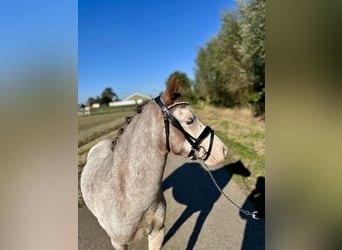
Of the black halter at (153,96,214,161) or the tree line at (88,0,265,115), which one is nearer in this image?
the black halter at (153,96,214,161)

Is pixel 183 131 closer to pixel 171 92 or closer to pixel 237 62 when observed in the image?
pixel 171 92

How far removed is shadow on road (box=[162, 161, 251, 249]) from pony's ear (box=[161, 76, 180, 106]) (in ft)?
6.50

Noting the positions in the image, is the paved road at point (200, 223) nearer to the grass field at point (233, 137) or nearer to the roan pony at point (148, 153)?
the grass field at point (233, 137)

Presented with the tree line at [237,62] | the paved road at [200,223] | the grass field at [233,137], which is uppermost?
the tree line at [237,62]

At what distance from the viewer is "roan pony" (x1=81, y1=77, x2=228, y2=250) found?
156cm

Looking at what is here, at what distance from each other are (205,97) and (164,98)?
755 inches

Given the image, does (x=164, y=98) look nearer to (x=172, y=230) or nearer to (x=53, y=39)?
(x=53, y=39)

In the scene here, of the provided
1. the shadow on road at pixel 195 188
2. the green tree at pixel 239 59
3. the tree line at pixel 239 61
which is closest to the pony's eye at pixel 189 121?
the shadow on road at pixel 195 188

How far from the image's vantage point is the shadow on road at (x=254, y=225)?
2.64 meters

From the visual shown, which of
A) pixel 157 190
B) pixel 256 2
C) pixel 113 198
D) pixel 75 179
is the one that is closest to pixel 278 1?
pixel 75 179

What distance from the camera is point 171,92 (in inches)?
61.0

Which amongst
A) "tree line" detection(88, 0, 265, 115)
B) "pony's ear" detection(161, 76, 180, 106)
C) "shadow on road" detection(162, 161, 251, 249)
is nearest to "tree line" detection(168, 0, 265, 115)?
"tree line" detection(88, 0, 265, 115)

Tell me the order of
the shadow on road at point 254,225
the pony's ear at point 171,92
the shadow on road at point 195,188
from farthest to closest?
1. the shadow on road at point 195,188
2. the shadow on road at point 254,225
3. the pony's ear at point 171,92

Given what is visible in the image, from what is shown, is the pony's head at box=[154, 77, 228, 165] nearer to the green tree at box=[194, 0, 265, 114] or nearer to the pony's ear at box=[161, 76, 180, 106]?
the pony's ear at box=[161, 76, 180, 106]
